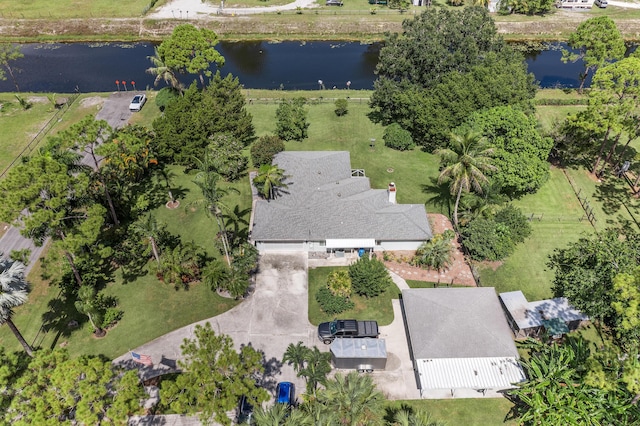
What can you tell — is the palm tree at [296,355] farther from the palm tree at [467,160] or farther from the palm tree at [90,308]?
the palm tree at [467,160]

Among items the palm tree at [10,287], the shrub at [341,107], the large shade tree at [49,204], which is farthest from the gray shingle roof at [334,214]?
the shrub at [341,107]

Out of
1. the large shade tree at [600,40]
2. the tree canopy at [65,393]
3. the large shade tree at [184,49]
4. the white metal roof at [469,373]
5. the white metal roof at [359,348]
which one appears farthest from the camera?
the large shade tree at [600,40]

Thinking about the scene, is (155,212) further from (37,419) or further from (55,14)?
(55,14)

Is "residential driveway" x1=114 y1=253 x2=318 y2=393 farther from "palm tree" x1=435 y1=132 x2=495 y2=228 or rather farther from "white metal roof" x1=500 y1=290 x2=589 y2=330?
"palm tree" x1=435 y1=132 x2=495 y2=228

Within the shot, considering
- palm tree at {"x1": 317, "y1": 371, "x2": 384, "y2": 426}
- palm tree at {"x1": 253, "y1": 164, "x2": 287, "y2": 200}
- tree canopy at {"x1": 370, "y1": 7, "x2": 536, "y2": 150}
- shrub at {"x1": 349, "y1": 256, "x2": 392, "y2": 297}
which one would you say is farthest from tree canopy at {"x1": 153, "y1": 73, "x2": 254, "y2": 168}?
palm tree at {"x1": 317, "y1": 371, "x2": 384, "y2": 426}

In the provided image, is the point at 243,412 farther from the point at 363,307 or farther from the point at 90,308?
the point at 90,308

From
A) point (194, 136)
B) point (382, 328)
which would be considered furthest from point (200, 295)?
point (194, 136)
